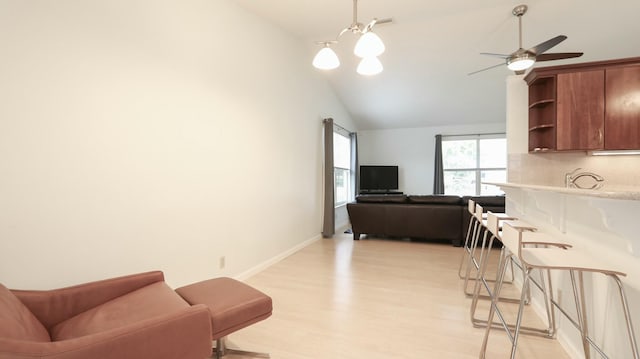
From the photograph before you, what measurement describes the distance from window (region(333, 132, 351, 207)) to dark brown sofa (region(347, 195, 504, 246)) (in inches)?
46.0

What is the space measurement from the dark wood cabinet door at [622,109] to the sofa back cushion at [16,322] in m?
5.15

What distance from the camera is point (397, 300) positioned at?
2.82 m

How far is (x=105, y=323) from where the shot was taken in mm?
1496

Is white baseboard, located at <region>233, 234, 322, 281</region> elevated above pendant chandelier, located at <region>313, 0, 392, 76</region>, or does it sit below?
below

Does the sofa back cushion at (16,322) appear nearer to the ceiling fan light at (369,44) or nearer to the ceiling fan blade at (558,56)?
the ceiling fan light at (369,44)

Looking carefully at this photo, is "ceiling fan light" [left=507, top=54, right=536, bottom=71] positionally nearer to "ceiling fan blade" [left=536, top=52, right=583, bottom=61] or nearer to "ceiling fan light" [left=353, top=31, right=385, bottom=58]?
"ceiling fan blade" [left=536, top=52, right=583, bottom=61]

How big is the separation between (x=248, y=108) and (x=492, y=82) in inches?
201

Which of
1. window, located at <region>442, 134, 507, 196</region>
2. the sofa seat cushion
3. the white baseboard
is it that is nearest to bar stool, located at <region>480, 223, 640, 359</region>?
the sofa seat cushion

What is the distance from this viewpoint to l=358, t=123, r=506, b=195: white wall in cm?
822

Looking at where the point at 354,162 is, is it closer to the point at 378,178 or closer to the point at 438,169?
the point at 378,178

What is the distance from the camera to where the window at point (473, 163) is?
776 centimetres

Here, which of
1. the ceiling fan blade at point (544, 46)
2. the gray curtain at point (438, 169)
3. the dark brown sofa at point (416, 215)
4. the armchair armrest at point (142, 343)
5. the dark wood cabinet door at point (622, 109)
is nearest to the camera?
the armchair armrest at point (142, 343)

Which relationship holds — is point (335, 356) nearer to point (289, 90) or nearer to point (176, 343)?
point (176, 343)

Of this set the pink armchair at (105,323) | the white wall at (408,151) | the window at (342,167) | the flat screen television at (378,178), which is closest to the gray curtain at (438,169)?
the white wall at (408,151)
